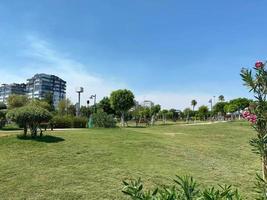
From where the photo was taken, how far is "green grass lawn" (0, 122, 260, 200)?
27.3 feet

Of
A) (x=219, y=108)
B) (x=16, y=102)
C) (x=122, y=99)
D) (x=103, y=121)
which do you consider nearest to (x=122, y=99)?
(x=122, y=99)

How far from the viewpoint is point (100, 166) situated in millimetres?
10414

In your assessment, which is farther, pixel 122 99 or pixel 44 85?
pixel 44 85

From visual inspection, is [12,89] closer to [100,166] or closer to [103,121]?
[103,121]

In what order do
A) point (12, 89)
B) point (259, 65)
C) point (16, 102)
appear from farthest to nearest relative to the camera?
point (12, 89) < point (16, 102) < point (259, 65)

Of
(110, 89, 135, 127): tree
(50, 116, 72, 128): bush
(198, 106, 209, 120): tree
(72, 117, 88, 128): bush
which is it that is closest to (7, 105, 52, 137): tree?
(50, 116, 72, 128): bush

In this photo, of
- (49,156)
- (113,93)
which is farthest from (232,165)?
(113,93)

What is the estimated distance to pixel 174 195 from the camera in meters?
2.94

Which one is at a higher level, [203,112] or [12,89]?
[12,89]

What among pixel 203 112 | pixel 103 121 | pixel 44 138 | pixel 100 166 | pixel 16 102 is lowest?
pixel 100 166

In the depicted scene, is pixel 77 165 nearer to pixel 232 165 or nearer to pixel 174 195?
pixel 232 165

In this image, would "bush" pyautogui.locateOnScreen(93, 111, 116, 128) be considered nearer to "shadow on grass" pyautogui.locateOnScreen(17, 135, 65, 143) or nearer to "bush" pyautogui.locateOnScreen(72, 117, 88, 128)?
"bush" pyautogui.locateOnScreen(72, 117, 88, 128)

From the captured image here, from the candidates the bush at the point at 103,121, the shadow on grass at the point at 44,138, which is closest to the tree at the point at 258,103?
the shadow on grass at the point at 44,138

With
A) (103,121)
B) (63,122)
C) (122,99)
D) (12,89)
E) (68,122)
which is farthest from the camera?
(12,89)
